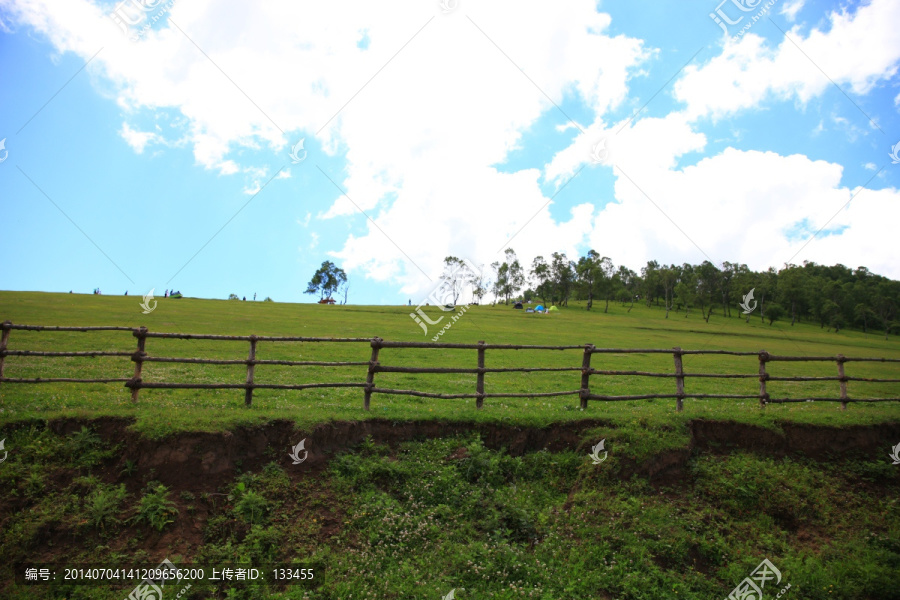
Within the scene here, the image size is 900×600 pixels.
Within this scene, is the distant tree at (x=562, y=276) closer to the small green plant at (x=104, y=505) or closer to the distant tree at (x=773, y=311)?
the distant tree at (x=773, y=311)

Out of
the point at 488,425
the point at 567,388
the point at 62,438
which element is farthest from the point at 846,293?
the point at 62,438

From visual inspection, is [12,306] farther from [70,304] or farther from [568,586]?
[568,586]

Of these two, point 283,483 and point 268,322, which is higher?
point 268,322

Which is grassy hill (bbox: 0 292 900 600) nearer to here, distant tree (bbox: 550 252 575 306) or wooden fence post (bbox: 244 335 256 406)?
wooden fence post (bbox: 244 335 256 406)

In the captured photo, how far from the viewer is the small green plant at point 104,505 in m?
8.34

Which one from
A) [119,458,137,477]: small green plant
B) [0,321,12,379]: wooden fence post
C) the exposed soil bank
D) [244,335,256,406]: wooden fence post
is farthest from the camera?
[244,335,256,406]: wooden fence post

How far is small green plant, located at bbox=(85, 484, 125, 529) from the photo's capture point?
834 cm

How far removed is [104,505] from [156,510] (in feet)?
2.83

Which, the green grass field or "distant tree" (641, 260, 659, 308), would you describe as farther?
"distant tree" (641, 260, 659, 308)

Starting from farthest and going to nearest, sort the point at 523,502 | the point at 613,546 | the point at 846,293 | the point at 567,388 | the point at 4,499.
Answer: the point at 846,293
the point at 567,388
the point at 523,502
the point at 613,546
the point at 4,499

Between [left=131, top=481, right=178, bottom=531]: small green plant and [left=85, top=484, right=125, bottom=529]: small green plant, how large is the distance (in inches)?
13.6

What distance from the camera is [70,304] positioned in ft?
137

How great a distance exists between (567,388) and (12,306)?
39940 millimetres

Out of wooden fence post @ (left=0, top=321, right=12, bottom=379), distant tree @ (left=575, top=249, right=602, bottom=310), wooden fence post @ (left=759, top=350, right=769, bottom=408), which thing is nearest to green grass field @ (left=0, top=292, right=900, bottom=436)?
wooden fence post @ (left=759, top=350, right=769, bottom=408)
